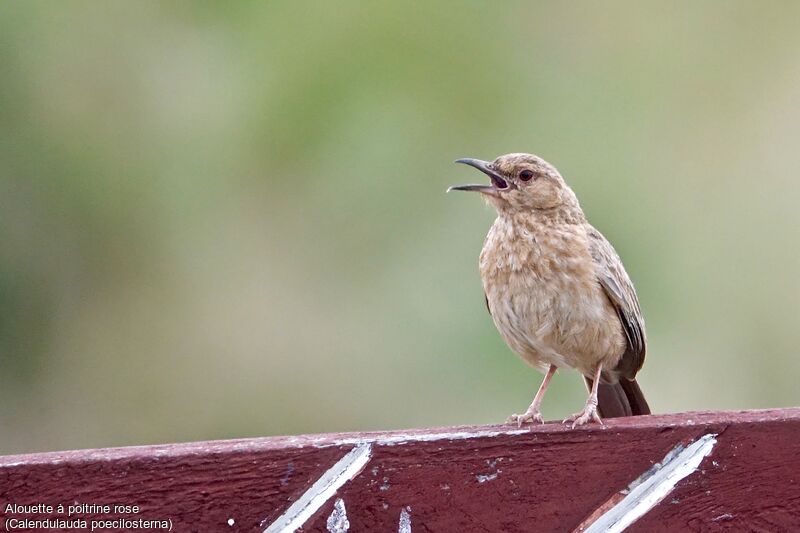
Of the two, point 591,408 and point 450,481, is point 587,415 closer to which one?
point 591,408

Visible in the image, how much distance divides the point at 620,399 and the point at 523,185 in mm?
949

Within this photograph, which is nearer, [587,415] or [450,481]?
[450,481]

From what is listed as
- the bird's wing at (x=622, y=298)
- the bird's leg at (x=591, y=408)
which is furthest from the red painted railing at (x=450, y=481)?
the bird's wing at (x=622, y=298)

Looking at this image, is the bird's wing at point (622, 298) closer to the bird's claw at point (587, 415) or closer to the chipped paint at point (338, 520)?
the bird's claw at point (587, 415)

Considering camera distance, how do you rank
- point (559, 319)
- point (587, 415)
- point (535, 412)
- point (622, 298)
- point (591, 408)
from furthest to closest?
1. point (622, 298)
2. point (559, 319)
3. point (535, 412)
4. point (591, 408)
5. point (587, 415)

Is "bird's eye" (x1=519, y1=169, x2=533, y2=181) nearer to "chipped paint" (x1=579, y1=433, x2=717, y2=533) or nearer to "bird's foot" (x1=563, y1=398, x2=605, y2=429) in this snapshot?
"bird's foot" (x1=563, y1=398, x2=605, y2=429)

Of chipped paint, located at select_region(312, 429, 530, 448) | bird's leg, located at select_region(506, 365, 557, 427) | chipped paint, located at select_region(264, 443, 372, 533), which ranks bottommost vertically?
bird's leg, located at select_region(506, 365, 557, 427)

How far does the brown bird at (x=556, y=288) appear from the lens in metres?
4.27

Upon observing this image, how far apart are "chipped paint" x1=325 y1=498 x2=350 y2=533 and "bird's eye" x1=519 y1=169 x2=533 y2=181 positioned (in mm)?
2380

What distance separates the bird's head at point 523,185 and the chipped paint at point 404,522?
2178mm

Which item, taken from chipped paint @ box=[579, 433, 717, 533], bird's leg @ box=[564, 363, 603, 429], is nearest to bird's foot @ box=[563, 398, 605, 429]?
bird's leg @ box=[564, 363, 603, 429]

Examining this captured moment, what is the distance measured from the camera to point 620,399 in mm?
4703

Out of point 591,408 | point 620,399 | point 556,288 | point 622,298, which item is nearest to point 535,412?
point 591,408

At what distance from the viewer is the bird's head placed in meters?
4.59
